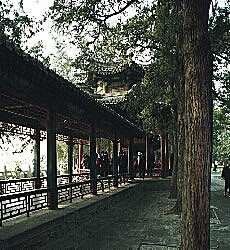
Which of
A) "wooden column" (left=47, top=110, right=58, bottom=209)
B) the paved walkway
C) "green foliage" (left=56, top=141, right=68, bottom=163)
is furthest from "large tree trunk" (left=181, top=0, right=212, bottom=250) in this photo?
"green foliage" (left=56, top=141, right=68, bottom=163)

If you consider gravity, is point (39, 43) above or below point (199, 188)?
above

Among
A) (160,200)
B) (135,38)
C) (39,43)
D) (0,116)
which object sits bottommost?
(160,200)

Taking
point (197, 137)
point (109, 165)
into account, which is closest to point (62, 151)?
point (109, 165)

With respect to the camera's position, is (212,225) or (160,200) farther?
(160,200)

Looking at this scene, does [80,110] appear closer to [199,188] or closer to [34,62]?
[34,62]

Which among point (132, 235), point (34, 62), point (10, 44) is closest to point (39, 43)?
point (34, 62)

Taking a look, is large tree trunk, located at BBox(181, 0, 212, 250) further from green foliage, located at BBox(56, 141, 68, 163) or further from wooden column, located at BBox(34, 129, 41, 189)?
green foliage, located at BBox(56, 141, 68, 163)

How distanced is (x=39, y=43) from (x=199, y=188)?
10.9ft

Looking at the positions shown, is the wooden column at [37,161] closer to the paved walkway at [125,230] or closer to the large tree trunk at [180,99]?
the paved walkway at [125,230]

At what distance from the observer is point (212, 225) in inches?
422

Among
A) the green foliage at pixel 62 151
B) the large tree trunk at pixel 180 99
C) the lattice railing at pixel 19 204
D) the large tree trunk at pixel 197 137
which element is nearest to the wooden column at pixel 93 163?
the large tree trunk at pixel 180 99

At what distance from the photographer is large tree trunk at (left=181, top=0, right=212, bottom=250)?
5676mm

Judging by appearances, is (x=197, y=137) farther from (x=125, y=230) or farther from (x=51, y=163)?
(x=51, y=163)

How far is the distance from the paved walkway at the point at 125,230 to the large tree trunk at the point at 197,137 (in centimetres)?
233
